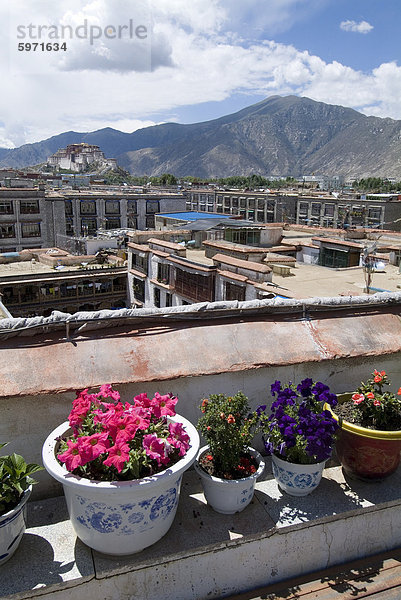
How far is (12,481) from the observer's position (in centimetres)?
236

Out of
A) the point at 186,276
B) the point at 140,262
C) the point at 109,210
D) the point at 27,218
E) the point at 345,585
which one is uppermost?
the point at 345,585

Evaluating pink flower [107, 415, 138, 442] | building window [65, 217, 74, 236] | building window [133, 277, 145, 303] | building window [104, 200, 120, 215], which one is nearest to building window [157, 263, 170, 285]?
building window [133, 277, 145, 303]

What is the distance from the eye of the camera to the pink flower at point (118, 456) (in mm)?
2162

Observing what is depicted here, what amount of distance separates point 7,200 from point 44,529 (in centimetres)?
5178

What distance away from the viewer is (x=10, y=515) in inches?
89.0

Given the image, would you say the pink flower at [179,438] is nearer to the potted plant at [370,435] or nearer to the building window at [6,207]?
the potted plant at [370,435]

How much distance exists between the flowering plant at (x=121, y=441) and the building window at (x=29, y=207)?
52.1 m

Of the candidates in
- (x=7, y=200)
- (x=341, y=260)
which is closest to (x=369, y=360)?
(x=341, y=260)

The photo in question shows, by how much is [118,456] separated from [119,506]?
0.30m

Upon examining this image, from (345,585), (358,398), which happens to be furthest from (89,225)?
(345,585)

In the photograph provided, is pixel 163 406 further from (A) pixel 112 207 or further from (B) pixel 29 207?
(A) pixel 112 207

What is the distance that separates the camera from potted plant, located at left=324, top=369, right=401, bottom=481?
298cm

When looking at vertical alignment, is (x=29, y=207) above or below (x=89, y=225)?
above

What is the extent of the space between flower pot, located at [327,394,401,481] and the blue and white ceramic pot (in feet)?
1.00
